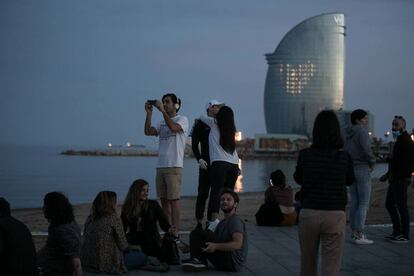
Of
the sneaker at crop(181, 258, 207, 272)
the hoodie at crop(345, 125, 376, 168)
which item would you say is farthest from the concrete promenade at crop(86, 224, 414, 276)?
the hoodie at crop(345, 125, 376, 168)

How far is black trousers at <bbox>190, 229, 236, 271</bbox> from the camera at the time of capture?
17.9ft

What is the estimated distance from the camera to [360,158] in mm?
6859

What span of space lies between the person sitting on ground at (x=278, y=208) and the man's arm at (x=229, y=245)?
10.2ft

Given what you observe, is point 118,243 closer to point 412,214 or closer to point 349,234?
point 349,234

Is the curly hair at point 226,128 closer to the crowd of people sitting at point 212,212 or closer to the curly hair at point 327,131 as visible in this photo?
Answer: the crowd of people sitting at point 212,212

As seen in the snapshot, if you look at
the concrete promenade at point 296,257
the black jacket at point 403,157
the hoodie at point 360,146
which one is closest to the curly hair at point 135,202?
the concrete promenade at point 296,257

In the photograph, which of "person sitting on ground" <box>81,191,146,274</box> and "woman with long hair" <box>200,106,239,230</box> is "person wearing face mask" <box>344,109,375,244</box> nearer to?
"woman with long hair" <box>200,106,239,230</box>

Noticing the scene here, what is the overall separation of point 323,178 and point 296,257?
2.44 m

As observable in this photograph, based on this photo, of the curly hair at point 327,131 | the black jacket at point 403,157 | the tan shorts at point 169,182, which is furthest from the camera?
the black jacket at point 403,157

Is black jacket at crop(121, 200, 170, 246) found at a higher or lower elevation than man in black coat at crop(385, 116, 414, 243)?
lower

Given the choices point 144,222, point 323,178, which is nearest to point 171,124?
point 144,222

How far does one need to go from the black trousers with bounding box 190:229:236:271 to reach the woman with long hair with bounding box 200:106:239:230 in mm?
1073

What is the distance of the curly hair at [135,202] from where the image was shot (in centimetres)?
554

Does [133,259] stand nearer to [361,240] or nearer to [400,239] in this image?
[361,240]
